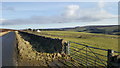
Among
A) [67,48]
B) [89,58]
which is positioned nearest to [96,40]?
[67,48]

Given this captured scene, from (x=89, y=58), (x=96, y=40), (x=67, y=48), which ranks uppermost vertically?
(x=67, y=48)

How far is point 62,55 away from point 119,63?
909 centimetres

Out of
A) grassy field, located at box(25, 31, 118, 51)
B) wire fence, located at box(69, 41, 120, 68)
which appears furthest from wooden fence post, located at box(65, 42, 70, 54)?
grassy field, located at box(25, 31, 118, 51)

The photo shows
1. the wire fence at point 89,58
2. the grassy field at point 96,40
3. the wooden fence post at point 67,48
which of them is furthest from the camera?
the grassy field at point 96,40

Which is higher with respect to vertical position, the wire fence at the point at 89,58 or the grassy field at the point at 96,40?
the wire fence at the point at 89,58

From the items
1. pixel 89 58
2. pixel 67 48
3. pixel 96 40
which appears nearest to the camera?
pixel 89 58

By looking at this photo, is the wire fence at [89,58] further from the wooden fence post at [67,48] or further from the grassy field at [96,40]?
the grassy field at [96,40]

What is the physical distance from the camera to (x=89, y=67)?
13.3 meters

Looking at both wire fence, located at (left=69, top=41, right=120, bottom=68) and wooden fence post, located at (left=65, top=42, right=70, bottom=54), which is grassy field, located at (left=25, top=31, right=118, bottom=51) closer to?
wooden fence post, located at (left=65, top=42, right=70, bottom=54)

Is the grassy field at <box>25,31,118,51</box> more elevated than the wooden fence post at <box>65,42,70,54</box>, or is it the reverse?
the wooden fence post at <box>65,42,70,54</box>

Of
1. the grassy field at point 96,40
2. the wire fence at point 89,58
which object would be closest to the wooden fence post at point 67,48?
the wire fence at point 89,58

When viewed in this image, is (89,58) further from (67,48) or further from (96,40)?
(96,40)

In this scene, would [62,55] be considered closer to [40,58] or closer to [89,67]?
[40,58]

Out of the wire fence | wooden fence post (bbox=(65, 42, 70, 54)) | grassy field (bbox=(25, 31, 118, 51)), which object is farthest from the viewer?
grassy field (bbox=(25, 31, 118, 51))
